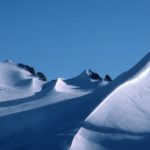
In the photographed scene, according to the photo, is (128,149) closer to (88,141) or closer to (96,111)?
(88,141)

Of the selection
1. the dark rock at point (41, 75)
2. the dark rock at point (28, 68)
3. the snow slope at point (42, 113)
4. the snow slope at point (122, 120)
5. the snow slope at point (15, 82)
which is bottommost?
the dark rock at point (41, 75)

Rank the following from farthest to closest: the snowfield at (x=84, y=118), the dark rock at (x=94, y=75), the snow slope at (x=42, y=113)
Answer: the dark rock at (x=94, y=75) < the snow slope at (x=42, y=113) < the snowfield at (x=84, y=118)

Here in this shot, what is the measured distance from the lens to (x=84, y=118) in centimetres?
1870

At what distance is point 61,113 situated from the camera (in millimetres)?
20344

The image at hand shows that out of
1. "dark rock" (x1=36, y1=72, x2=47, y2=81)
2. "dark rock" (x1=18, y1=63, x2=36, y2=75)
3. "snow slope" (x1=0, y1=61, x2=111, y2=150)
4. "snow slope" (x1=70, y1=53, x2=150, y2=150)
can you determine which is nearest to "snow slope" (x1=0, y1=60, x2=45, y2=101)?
"snow slope" (x1=0, y1=61, x2=111, y2=150)

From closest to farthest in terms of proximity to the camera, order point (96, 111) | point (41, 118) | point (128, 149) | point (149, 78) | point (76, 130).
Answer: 1. point (128, 149)
2. point (76, 130)
3. point (96, 111)
4. point (41, 118)
5. point (149, 78)

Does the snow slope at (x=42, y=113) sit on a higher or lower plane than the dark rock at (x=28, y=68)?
higher

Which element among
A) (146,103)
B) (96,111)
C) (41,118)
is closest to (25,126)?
(41,118)

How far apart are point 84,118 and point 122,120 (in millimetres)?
1118

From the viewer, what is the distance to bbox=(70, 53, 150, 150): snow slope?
Answer: 16.7 meters

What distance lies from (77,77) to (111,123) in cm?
1287

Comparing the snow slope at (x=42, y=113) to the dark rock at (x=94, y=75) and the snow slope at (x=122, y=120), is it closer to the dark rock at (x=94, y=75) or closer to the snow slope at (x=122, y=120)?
the snow slope at (x=122, y=120)

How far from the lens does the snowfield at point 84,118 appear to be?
55.6 ft

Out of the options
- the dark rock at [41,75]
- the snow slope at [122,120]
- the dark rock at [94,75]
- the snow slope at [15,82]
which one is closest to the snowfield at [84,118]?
the snow slope at [122,120]
